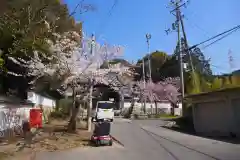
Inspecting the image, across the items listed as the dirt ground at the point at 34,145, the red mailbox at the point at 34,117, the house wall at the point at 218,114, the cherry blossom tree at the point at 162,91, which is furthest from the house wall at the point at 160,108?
the dirt ground at the point at 34,145

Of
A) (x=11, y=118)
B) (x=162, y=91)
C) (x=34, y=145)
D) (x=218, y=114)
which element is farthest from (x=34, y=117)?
(x=162, y=91)

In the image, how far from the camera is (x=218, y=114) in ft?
78.6

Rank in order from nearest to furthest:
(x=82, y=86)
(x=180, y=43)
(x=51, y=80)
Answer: (x=51, y=80) → (x=82, y=86) → (x=180, y=43)

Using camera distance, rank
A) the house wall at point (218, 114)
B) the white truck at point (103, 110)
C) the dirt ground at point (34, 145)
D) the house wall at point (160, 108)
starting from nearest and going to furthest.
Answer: the dirt ground at point (34, 145) < the house wall at point (218, 114) < the white truck at point (103, 110) < the house wall at point (160, 108)

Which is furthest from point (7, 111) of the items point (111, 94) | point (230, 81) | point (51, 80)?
point (111, 94)

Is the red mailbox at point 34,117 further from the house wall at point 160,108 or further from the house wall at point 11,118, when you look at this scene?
the house wall at point 160,108

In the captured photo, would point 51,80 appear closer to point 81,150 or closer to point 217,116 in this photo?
point 81,150

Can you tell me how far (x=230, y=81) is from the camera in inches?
995

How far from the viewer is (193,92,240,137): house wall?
845 inches

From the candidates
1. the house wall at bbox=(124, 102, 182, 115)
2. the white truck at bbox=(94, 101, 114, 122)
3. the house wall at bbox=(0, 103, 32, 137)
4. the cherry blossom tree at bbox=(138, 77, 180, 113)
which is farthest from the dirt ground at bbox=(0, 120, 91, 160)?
the house wall at bbox=(124, 102, 182, 115)

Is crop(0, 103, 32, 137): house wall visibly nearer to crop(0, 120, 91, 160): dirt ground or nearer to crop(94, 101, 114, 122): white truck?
crop(0, 120, 91, 160): dirt ground

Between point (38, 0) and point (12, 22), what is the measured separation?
308cm

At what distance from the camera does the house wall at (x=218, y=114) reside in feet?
70.4

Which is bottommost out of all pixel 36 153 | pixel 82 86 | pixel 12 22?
pixel 36 153
